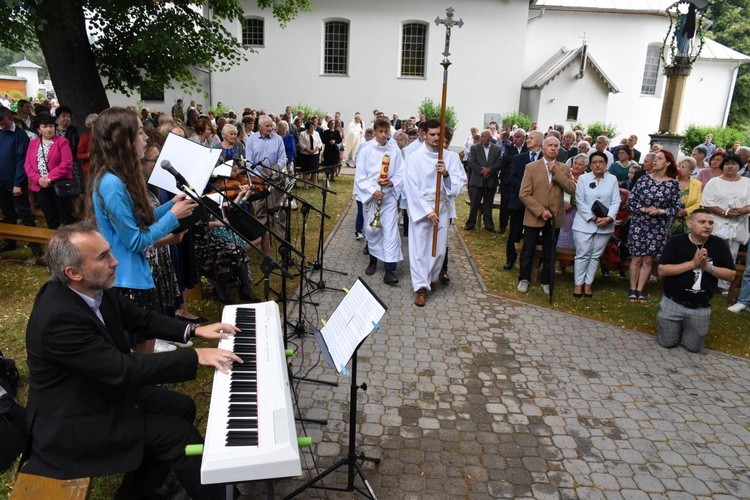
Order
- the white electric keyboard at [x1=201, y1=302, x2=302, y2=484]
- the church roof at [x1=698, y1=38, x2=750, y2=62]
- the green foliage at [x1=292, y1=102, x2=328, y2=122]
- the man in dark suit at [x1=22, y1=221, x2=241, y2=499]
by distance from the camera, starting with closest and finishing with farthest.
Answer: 1. the white electric keyboard at [x1=201, y1=302, x2=302, y2=484]
2. the man in dark suit at [x1=22, y1=221, x2=241, y2=499]
3. the green foliage at [x1=292, y1=102, x2=328, y2=122]
4. the church roof at [x1=698, y1=38, x2=750, y2=62]

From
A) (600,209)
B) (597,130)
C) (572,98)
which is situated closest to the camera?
(600,209)

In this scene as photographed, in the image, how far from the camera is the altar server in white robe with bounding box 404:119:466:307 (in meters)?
6.84

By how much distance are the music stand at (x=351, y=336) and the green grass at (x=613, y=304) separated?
14.4 feet

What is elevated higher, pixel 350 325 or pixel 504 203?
pixel 350 325

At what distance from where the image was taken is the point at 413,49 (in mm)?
24953

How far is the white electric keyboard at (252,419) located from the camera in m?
2.17

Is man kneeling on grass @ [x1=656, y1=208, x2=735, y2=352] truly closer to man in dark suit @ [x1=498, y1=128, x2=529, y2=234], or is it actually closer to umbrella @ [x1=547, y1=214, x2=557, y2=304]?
umbrella @ [x1=547, y1=214, x2=557, y2=304]

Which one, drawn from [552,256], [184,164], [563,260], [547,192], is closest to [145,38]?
[184,164]

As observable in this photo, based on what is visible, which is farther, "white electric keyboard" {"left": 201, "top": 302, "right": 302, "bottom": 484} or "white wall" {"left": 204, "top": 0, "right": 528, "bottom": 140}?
"white wall" {"left": 204, "top": 0, "right": 528, "bottom": 140}

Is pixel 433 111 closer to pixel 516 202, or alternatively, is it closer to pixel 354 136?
pixel 354 136

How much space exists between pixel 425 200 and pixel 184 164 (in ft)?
11.4

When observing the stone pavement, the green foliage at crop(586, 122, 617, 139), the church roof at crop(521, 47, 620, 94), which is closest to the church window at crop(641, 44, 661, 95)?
the church roof at crop(521, 47, 620, 94)

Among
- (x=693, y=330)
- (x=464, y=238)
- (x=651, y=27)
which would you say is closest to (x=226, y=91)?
A: (x=464, y=238)

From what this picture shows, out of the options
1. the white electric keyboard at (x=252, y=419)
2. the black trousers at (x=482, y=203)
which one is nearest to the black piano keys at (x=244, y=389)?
the white electric keyboard at (x=252, y=419)
